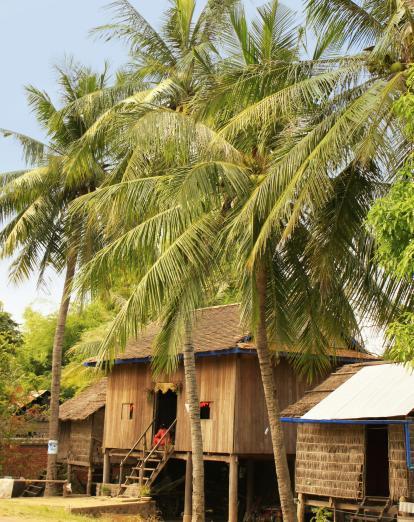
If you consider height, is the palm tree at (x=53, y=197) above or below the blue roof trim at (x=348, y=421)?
above

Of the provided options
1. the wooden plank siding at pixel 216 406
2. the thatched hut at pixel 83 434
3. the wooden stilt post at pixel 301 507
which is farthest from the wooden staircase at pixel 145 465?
the wooden stilt post at pixel 301 507

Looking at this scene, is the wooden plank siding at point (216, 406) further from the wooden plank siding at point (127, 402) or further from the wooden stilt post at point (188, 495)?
the wooden plank siding at point (127, 402)

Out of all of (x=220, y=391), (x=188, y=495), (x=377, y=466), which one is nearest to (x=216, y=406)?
(x=220, y=391)

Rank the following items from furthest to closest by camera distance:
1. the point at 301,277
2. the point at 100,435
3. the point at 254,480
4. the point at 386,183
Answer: the point at 100,435
the point at 254,480
the point at 301,277
the point at 386,183

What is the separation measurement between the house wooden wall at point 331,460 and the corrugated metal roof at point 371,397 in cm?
64

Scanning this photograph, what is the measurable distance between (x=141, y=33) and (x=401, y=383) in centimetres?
970

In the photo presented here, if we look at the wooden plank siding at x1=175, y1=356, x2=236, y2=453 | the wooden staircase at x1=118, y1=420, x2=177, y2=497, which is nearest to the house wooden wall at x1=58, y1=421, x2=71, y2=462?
the wooden staircase at x1=118, y1=420, x2=177, y2=497

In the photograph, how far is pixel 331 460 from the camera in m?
18.9

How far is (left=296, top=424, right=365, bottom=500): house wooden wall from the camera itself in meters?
18.2

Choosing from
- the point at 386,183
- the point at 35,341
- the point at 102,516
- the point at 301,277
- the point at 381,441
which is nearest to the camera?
the point at 386,183

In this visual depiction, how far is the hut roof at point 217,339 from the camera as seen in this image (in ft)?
74.2

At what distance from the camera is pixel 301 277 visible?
14.7m

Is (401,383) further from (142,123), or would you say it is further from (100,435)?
(100,435)

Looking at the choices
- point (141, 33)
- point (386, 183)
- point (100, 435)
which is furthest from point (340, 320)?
point (100, 435)
